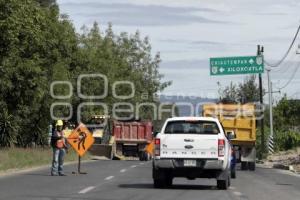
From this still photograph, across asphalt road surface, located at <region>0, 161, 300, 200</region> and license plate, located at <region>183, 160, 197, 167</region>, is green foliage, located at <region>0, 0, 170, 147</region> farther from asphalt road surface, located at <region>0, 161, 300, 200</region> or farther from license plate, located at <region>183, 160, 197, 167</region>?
license plate, located at <region>183, 160, 197, 167</region>

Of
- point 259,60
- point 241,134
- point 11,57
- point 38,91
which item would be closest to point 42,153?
point 38,91

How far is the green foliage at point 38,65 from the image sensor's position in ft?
96.4

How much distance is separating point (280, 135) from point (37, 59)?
37.8 metres

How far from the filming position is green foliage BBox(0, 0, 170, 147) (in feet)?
96.4

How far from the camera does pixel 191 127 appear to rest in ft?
63.6

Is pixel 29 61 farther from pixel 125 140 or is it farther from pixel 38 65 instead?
pixel 125 140

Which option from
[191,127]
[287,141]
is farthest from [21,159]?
[287,141]

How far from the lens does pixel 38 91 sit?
37750 millimetres

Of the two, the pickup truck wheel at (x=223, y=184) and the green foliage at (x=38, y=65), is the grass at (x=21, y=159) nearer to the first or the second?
the green foliage at (x=38, y=65)

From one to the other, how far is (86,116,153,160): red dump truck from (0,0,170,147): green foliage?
14.7 feet

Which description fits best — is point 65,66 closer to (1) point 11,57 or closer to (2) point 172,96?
(1) point 11,57

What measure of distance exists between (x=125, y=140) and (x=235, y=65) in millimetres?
11174

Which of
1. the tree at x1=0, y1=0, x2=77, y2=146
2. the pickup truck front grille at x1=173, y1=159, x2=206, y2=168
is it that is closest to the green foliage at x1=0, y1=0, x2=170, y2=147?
the tree at x1=0, y1=0, x2=77, y2=146

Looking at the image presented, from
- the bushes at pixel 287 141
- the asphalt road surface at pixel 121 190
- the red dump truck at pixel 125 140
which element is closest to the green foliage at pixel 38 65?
the red dump truck at pixel 125 140
